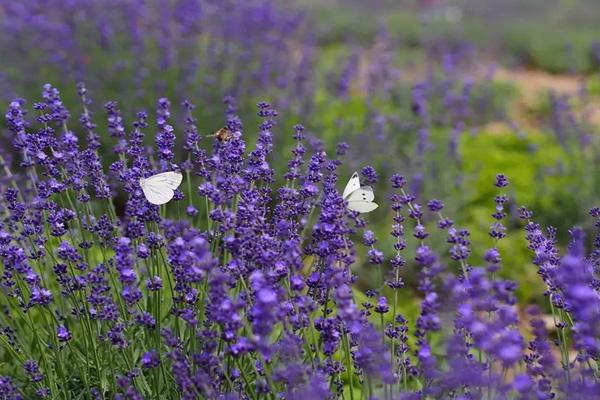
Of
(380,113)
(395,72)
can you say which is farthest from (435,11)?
(380,113)

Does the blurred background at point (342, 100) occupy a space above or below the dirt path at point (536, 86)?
above

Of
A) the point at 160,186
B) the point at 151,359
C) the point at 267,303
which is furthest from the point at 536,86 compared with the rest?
the point at 267,303

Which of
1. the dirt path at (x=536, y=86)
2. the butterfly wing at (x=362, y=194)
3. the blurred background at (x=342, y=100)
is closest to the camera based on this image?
the butterfly wing at (x=362, y=194)

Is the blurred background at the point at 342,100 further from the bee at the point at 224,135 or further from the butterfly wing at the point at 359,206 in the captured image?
the butterfly wing at the point at 359,206

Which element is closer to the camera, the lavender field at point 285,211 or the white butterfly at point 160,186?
the lavender field at point 285,211

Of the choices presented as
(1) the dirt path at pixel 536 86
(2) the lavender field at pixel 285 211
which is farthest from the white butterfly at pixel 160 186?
(1) the dirt path at pixel 536 86

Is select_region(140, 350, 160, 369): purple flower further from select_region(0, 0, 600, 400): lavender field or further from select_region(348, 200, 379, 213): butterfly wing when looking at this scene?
select_region(348, 200, 379, 213): butterfly wing

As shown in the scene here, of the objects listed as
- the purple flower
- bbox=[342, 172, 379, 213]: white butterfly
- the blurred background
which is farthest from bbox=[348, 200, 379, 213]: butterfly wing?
the blurred background

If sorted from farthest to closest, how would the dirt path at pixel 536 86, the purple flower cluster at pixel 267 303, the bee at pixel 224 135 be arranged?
the dirt path at pixel 536 86, the bee at pixel 224 135, the purple flower cluster at pixel 267 303
